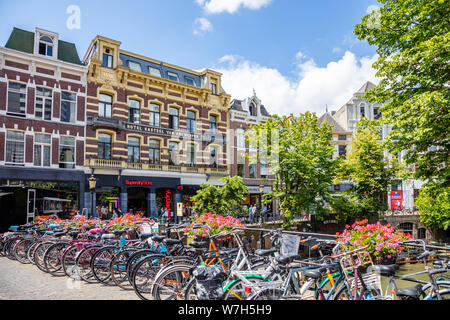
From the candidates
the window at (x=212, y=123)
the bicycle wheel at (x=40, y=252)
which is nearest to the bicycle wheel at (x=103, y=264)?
the bicycle wheel at (x=40, y=252)

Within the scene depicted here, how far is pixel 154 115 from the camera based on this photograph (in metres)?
25.8

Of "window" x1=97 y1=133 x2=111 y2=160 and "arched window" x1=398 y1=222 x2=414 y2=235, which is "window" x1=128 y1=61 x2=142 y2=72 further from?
"arched window" x1=398 y1=222 x2=414 y2=235

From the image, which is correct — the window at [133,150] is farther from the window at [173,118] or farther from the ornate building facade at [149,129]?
the window at [173,118]

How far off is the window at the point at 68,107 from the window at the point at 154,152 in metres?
6.06

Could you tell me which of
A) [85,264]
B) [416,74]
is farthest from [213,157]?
[85,264]

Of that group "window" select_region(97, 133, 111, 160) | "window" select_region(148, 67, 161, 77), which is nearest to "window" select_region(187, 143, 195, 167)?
"window" select_region(148, 67, 161, 77)

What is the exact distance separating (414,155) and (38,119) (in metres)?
21.0

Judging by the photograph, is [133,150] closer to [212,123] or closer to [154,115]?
[154,115]

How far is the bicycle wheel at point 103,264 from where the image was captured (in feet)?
20.3

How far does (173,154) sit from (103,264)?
806 inches

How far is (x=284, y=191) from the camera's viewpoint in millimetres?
21500

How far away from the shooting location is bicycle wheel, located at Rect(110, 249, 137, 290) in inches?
231

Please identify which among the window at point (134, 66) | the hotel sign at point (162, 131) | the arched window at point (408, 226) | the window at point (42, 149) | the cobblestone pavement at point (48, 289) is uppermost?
the window at point (134, 66)

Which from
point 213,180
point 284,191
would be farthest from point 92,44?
point 284,191
